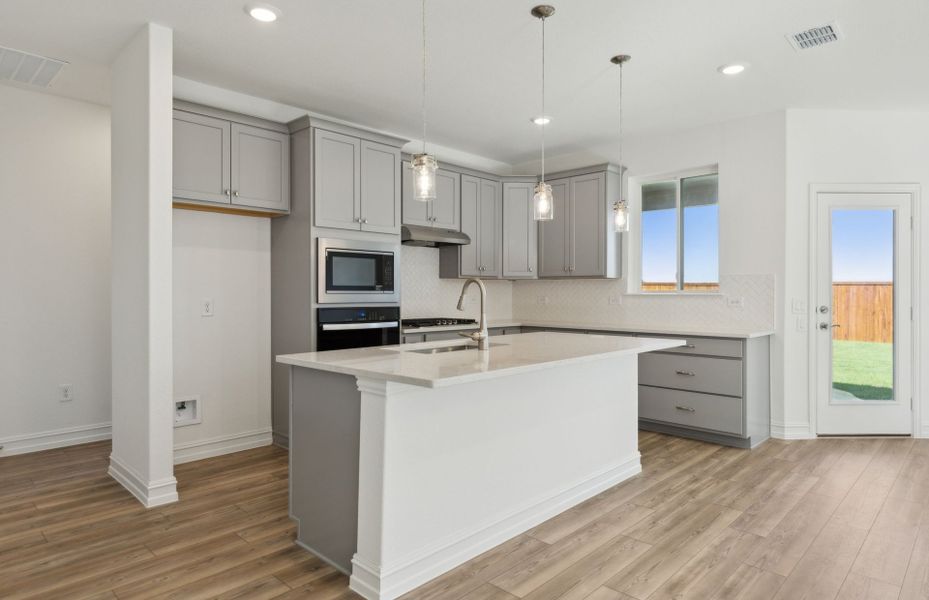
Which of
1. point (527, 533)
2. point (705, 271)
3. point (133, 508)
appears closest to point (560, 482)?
point (527, 533)

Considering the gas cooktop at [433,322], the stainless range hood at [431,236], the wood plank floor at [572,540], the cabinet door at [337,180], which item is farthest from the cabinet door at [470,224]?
the wood plank floor at [572,540]

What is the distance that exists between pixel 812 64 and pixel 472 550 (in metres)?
3.58

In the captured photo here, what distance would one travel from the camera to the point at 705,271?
5094 millimetres

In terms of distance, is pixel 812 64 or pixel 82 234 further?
pixel 82 234

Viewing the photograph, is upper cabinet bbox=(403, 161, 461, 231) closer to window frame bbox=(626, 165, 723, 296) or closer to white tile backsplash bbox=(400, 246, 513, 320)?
white tile backsplash bbox=(400, 246, 513, 320)

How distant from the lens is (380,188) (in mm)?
4449

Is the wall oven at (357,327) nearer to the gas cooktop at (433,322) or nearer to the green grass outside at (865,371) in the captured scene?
the gas cooktop at (433,322)

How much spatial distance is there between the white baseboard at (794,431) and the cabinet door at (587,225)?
1944mm

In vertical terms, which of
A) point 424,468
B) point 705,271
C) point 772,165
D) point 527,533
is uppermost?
point 772,165

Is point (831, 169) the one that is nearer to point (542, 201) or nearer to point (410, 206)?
point (542, 201)

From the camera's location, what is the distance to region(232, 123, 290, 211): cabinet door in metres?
3.91

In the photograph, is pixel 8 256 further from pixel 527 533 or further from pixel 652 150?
pixel 652 150

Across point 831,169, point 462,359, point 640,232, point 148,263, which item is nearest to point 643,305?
point 640,232

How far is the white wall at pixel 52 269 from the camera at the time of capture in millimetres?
4098
